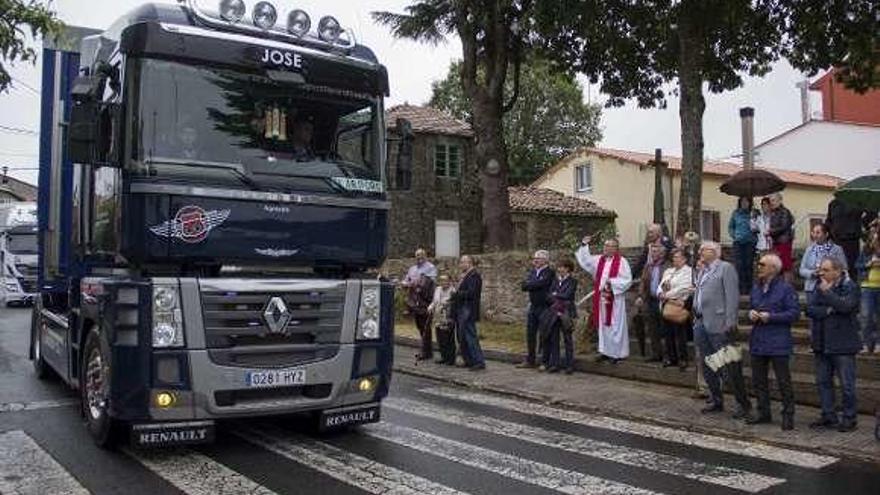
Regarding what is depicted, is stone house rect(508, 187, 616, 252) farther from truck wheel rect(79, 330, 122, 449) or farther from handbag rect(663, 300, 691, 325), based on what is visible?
truck wheel rect(79, 330, 122, 449)

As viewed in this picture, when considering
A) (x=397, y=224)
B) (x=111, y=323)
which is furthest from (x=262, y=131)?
(x=397, y=224)

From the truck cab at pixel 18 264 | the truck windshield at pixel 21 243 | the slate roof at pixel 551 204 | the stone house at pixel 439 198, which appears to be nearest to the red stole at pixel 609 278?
the stone house at pixel 439 198

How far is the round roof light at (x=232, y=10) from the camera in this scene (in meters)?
7.36

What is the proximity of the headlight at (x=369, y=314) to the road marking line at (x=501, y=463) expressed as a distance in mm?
1034

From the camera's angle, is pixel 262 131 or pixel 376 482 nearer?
pixel 376 482

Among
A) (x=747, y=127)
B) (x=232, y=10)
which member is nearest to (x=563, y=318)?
(x=232, y=10)

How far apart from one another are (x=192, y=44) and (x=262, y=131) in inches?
34.1

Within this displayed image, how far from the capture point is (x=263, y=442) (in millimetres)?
7617

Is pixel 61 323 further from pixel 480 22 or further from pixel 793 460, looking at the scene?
pixel 480 22

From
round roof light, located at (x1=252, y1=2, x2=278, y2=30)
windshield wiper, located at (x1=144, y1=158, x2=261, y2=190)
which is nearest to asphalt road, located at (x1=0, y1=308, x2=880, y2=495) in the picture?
windshield wiper, located at (x1=144, y1=158, x2=261, y2=190)

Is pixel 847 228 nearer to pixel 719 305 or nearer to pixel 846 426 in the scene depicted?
pixel 719 305

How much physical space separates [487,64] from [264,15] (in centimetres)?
1500

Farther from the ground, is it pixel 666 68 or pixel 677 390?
pixel 666 68

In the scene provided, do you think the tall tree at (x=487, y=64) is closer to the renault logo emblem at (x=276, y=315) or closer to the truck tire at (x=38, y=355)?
the truck tire at (x=38, y=355)
